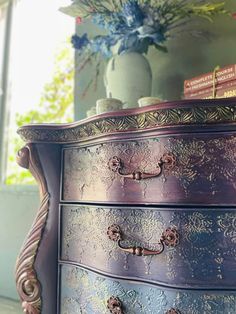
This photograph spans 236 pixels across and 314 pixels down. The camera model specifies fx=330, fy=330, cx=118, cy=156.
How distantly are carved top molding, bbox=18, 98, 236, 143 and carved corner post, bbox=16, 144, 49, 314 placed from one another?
0.52ft

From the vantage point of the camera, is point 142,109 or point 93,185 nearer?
point 142,109

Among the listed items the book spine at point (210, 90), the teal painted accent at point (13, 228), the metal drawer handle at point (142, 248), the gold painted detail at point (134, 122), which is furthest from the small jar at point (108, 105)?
the teal painted accent at point (13, 228)

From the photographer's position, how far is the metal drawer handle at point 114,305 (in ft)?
2.70

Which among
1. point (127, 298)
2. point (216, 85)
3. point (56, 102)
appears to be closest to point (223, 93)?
point (216, 85)

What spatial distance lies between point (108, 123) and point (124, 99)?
0.38 m

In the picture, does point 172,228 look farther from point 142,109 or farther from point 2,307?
point 2,307

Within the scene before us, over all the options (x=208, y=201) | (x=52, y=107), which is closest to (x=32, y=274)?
(x=208, y=201)

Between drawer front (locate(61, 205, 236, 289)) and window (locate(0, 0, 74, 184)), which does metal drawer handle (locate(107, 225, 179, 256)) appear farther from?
window (locate(0, 0, 74, 184))

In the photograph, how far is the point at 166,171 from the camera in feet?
2.57

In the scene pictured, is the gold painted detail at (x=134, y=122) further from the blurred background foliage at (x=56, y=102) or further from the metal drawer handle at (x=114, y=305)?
the blurred background foliage at (x=56, y=102)

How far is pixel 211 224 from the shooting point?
2.43 feet

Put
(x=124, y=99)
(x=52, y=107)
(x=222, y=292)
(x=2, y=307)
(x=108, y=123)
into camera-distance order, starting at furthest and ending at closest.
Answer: (x=52, y=107) → (x=2, y=307) → (x=124, y=99) → (x=108, y=123) → (x=222, y=292)

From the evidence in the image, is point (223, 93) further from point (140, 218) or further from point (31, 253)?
point (31, 253)

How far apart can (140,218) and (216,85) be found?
456 mm
